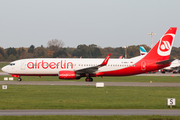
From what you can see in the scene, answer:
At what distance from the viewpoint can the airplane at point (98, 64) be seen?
43.9 metres

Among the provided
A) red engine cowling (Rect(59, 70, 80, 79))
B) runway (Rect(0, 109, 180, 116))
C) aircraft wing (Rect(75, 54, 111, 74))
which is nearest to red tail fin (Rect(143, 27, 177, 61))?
aircraft wing (Rect(75, 54, 111, 74))

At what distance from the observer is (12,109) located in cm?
1756

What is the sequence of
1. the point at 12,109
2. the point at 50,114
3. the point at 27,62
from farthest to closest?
the point at 27,62 < the point at 12,109 < the point at 50,114

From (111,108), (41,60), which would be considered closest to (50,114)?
(111,108)

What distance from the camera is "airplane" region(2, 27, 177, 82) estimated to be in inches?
1727

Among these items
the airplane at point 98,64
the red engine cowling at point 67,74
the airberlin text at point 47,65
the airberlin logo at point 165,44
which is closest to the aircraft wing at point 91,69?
→ the airplane at point 98,64

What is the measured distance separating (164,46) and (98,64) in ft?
37.2

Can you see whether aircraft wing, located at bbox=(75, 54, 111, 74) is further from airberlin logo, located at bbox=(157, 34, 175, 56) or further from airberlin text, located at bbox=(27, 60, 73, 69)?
airberlin logo, located at bbox=(157, 34, 175, 56)
